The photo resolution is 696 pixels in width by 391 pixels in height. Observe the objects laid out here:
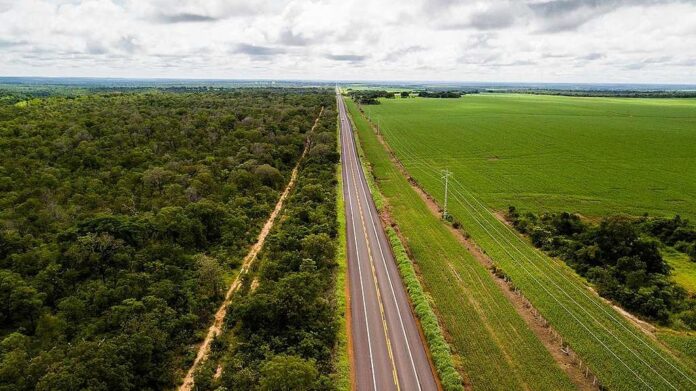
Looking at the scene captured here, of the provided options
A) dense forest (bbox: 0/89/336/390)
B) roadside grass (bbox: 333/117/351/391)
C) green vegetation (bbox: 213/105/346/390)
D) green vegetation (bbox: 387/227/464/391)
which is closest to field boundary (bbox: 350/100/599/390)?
green vegetation (bbox: 387/227/464/391)

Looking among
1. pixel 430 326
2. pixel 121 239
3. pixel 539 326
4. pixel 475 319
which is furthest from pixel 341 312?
pixel 121 239

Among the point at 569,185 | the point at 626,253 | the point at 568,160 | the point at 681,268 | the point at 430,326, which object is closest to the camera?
the point at 430,326

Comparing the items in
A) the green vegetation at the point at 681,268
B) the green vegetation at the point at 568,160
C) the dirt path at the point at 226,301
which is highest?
the green vegetation at the point at 568,160

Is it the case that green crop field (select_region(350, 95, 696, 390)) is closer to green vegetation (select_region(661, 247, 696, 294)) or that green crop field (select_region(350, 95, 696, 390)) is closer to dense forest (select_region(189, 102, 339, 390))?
green vegetation (select_region(661, 247, 696, 294))

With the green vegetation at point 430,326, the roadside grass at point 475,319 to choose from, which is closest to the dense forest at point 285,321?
the green vegetation at point 430,326

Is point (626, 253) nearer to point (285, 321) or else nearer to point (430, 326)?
point (430, 326)

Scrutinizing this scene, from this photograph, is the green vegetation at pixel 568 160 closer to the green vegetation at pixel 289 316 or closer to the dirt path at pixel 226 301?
the green vegetation at pixel 289 316
